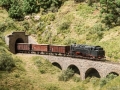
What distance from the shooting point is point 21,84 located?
45.3 metres

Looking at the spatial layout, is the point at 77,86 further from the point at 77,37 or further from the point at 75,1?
the point at 75,1

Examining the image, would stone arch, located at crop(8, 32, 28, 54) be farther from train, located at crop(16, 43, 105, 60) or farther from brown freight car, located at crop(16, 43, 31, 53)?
train, located at crop(16, 43, 105, 60)

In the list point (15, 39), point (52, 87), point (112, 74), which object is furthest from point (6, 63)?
point (112, 74)

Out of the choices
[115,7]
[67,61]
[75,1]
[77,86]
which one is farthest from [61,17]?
[77,86]

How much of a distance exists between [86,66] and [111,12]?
1806 cm

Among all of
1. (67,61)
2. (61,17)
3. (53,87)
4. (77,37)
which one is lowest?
(53,87)

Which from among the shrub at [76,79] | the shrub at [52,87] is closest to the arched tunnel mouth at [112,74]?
the shrub at [76,79]

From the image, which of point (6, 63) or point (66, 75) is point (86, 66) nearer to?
point (66, 75)

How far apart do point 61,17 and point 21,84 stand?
29826 millimetres

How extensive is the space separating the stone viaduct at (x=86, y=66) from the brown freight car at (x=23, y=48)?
20.5 feet

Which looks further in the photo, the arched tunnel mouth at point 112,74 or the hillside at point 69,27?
the hillside at point 69,27

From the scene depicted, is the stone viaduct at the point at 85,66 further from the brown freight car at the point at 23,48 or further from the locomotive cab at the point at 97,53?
the brown freight car at the point at 23,48

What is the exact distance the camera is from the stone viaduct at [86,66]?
139 feet

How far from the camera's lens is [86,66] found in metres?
47.0
